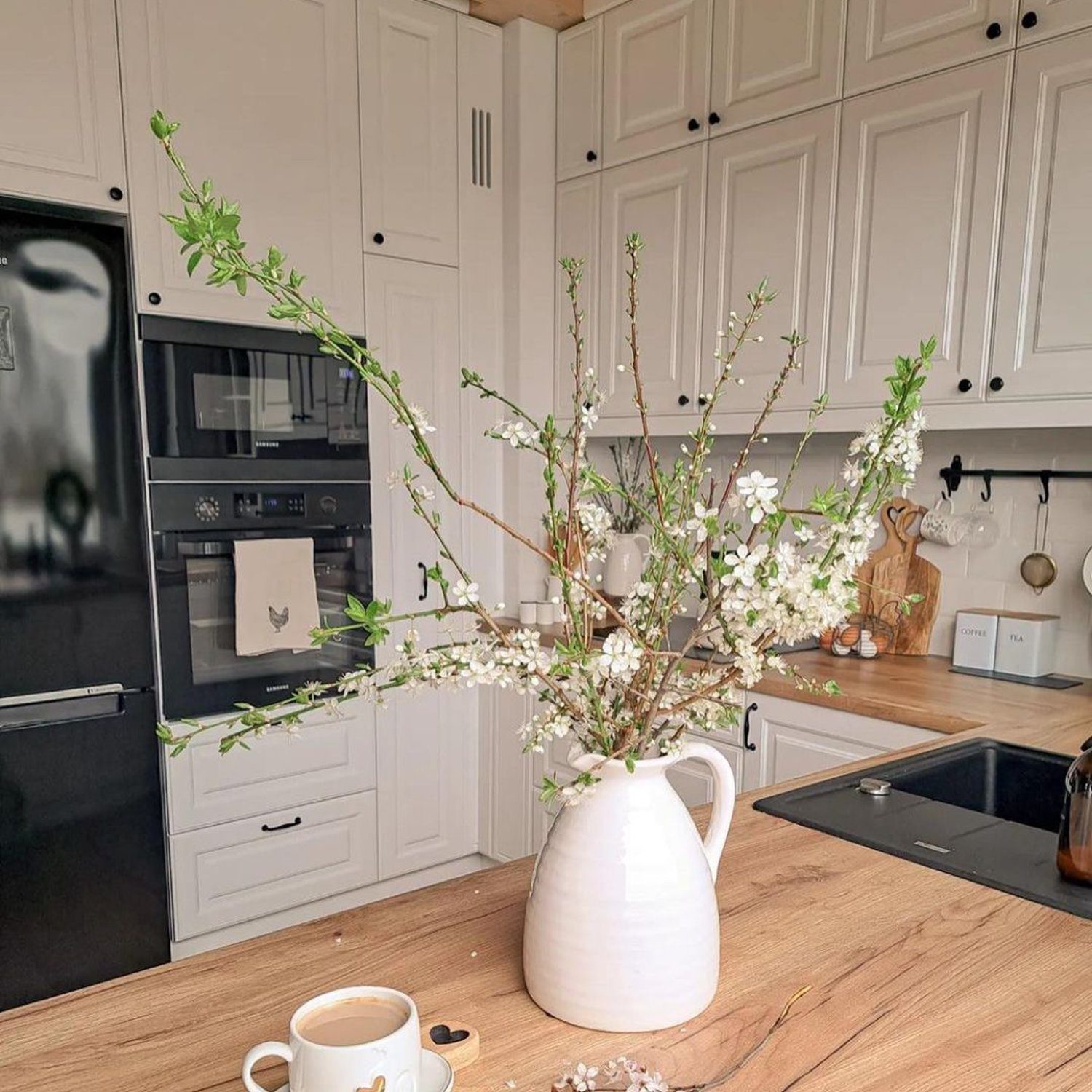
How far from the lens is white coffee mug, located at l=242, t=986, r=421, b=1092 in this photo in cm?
56

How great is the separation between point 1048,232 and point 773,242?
0.67 metres

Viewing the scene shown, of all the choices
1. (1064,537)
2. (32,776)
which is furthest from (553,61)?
(32,776)

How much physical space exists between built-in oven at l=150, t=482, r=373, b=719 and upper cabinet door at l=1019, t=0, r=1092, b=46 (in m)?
1.89

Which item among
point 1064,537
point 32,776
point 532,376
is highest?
point 532,376

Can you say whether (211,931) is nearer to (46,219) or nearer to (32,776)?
(32,776)

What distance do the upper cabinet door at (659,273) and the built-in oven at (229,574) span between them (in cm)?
88

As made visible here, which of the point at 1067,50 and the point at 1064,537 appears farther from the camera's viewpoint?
Result: the point at 1064,537

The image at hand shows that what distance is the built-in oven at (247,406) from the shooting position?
2199 millimetres

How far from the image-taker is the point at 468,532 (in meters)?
2.86

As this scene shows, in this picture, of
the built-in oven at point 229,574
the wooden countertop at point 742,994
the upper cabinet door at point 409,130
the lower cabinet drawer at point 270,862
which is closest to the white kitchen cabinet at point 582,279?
the upper cabinet door at point 409,130

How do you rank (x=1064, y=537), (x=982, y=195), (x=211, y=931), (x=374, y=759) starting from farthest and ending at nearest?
(x=374, y=759) → (x=211, y=931) → (x=1064, y=537) → (x=982, y=195)

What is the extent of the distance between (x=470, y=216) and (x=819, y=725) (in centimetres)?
182

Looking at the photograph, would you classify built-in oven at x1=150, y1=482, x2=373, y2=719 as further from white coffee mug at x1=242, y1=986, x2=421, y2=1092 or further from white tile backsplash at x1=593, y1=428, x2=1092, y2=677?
white coffee mug at x1=242, y1=986, x2=421, y2=1092

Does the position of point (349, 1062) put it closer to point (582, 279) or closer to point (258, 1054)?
point (258, 1054)
